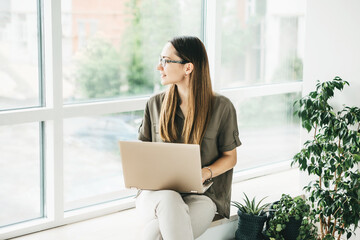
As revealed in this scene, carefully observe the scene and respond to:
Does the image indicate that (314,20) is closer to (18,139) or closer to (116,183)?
(116,183)

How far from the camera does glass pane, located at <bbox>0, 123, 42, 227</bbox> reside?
319 cm

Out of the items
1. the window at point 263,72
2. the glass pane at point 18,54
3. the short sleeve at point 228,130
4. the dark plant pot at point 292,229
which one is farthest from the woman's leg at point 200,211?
the window at point 263,72

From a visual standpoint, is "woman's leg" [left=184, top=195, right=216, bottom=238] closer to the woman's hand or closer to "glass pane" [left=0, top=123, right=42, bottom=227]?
the woman's hand

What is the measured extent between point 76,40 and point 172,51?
2.80 feet

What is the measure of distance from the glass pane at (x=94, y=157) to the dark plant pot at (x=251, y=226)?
97 centimetres

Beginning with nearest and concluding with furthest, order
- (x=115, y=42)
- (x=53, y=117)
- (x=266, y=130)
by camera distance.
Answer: (x=53, y=117)
(x=115, y=42)
(x=266, y=130)

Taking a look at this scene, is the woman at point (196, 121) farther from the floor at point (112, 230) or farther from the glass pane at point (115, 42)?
the glass pane at point (115, 42)

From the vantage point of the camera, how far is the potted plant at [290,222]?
3133mm

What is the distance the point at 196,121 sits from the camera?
2846mm

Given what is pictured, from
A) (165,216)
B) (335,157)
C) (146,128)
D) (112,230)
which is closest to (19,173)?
(112,230)

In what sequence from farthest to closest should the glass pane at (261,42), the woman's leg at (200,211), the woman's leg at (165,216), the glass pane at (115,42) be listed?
the glass pane at (261,42)
the glass pane at (115,42)
the woman's leg at (200,211)
the woman's leg at (165,216)

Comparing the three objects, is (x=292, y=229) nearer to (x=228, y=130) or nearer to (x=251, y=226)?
(x=251, y=226)

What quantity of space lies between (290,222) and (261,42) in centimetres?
181

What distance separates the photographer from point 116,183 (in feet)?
12.3
